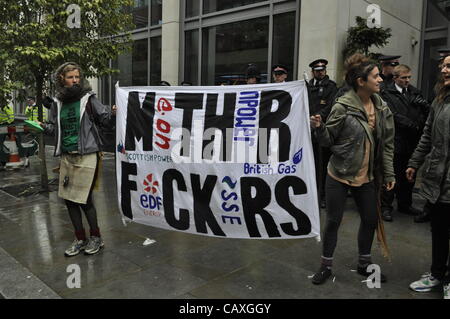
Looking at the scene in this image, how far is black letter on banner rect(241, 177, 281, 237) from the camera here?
3.54 m

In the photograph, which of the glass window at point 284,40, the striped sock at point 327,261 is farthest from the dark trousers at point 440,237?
the glass window at point 284,40

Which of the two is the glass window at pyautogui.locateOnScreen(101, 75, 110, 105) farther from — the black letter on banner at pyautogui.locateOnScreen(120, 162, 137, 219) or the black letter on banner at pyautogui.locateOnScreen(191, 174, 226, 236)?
the black letter on banner at pyautogui.locateOnScreen(191, 174, 226, 236)

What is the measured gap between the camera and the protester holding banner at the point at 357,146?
10.9ft

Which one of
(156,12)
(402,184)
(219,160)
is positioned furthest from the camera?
(156,12)

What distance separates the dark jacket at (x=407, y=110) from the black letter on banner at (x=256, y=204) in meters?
2.72

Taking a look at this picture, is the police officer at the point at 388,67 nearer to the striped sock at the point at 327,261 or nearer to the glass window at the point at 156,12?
the striped sock at the point at 327,261

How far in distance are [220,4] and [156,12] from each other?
8.17ft

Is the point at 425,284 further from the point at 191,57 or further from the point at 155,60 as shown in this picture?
the point at 155,60

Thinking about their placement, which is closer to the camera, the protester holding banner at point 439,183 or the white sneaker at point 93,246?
the protester holding banner at point 439,183

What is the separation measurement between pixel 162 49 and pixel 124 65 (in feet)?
7.59

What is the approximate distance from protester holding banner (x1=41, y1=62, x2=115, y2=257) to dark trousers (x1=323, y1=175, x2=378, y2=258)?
7.86 feet

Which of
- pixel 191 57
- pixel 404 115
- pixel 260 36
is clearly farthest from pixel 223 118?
pixel 191 57

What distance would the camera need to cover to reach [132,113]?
422 cm

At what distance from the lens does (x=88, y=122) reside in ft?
13.9
